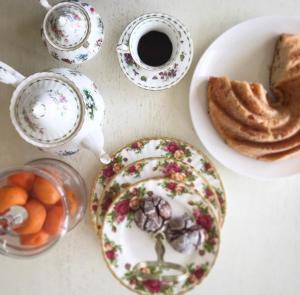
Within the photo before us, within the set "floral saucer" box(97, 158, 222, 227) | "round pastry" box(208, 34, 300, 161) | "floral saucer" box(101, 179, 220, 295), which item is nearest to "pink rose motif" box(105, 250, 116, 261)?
"floral saucer" box(101, 179, 220, 295)

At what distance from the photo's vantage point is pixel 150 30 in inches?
36.5

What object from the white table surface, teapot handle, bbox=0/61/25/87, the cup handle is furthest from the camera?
the white table surface

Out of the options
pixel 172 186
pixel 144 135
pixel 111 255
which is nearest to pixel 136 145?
pixel 144 135

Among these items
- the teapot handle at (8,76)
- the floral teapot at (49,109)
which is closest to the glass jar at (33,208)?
the floral teapot at (49,109)

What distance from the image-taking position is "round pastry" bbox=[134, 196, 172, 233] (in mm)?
877

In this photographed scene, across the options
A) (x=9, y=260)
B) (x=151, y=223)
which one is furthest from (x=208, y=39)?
(x=9, y=260)

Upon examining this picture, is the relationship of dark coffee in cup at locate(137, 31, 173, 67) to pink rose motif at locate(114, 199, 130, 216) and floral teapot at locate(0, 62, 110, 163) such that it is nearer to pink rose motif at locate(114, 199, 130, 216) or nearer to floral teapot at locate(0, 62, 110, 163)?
floral teapot at locate(0, 62, 110, 163)

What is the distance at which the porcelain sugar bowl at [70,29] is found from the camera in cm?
81

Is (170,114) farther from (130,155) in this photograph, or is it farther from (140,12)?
(140,12)

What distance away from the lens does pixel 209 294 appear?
3.23 feet

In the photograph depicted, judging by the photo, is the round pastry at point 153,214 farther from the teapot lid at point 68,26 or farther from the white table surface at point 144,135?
the teapot lid at point 68,26

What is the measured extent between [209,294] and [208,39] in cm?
62

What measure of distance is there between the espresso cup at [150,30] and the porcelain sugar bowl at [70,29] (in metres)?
0.08

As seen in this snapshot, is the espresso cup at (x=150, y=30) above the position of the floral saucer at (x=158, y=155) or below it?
above
